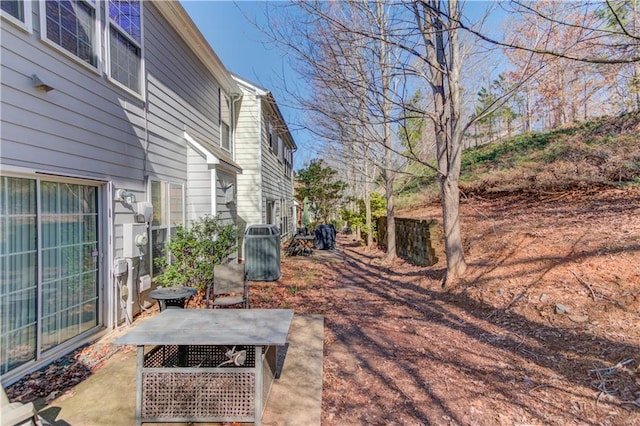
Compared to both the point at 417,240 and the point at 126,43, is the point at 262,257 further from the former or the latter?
the point at 126,43

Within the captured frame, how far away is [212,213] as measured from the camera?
7711 millimetres

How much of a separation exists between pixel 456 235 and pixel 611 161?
21.5 feet

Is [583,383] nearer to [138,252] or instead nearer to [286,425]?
[286,425]

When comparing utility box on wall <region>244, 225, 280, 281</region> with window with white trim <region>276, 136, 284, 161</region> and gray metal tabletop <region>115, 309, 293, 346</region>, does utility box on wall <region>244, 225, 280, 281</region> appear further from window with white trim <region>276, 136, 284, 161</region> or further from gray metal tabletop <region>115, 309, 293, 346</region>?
window with white trim <region>276, 136, 284, 161</region>

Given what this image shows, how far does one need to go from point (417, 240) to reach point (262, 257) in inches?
176

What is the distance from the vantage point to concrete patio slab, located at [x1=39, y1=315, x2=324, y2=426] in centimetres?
278

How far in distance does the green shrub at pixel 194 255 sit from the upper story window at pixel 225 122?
4480 mm

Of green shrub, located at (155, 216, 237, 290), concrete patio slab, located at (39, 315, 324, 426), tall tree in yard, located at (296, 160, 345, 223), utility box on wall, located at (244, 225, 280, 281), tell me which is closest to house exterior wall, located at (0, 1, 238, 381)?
green shrub, located at (155, 216, 237, 290)

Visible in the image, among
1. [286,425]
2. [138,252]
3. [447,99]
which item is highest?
[447,99]

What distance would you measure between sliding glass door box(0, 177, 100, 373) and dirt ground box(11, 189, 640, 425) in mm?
443

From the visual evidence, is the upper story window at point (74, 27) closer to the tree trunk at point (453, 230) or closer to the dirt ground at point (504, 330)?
the dirt ground at point (504, 330)

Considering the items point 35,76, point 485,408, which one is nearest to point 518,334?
point 485,408

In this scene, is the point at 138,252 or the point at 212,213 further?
the point at 212,213

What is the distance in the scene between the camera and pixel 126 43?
5379 millimetres
